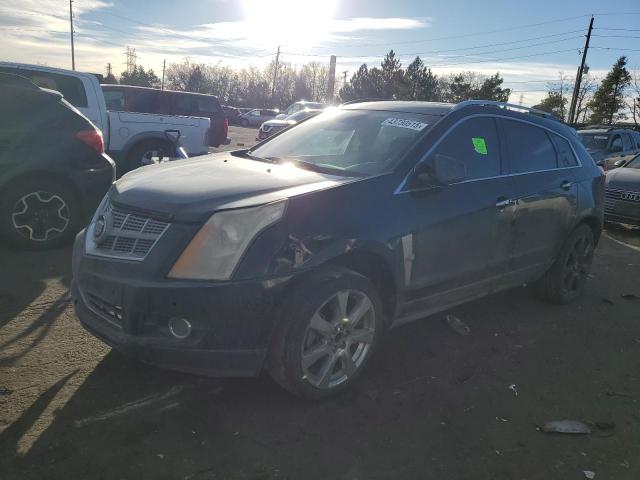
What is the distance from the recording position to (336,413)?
10.1 ft

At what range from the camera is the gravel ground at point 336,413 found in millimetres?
2615

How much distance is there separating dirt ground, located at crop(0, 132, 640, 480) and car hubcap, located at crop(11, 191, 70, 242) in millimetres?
1271

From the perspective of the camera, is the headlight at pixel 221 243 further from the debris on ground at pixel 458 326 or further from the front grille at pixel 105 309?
the debris on ground at pixel 458 326

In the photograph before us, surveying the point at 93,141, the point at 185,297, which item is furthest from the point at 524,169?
the point at 93,141

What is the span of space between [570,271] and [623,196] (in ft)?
17.5

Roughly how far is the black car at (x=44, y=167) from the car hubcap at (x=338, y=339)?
3.69 meters

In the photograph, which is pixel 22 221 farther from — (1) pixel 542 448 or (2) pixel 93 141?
(1) pixel 542 448

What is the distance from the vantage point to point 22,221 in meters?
5.45

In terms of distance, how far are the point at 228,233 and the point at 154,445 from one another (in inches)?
44.1

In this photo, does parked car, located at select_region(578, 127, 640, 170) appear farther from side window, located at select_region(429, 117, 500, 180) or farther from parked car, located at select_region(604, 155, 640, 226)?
side window, located at select_region(429, 117, 500, 180)

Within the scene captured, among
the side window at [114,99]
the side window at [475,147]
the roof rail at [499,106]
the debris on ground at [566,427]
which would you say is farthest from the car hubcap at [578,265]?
the side window at [114,99]

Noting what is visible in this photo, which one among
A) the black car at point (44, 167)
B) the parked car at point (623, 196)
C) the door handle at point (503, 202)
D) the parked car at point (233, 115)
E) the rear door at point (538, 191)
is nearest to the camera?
the door handle at point (503, 202)

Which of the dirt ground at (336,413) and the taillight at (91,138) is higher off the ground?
the taillight at (91,138)

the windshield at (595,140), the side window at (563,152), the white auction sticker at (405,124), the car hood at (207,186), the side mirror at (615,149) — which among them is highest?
the white auction sticker at (405,124)
